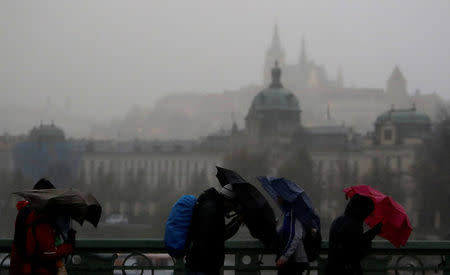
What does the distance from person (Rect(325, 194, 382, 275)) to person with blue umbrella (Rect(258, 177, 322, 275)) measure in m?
0.19

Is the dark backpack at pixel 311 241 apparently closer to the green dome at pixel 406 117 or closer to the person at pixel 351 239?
the person at pixel 351 239

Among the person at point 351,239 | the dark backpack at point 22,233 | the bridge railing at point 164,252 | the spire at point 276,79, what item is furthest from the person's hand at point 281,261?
the spire at point 276,79

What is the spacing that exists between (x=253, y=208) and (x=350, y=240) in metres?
1.08

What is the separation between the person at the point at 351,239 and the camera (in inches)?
229

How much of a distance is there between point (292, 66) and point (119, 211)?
4837 inches

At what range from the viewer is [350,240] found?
19.1 ft

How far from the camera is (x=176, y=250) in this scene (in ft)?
17.7

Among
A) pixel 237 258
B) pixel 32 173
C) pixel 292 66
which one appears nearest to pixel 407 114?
pixel 32 173

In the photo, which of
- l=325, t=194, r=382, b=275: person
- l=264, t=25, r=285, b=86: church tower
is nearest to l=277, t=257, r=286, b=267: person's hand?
l=325, t=194, r=382, b=275: person

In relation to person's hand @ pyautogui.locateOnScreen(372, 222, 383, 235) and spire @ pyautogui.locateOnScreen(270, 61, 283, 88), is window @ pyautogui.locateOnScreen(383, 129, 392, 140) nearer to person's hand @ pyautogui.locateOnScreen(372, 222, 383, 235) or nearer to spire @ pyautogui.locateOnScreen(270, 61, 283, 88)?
spire @ pyautogui.locateOnScreen(270, 61, 283, 88)

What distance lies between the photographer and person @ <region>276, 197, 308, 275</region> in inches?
225

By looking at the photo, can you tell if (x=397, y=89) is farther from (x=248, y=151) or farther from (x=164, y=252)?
(x=164, y=252)

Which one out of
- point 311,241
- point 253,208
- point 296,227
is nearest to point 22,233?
point 253,208

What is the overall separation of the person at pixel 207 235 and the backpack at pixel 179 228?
0.15 feet
